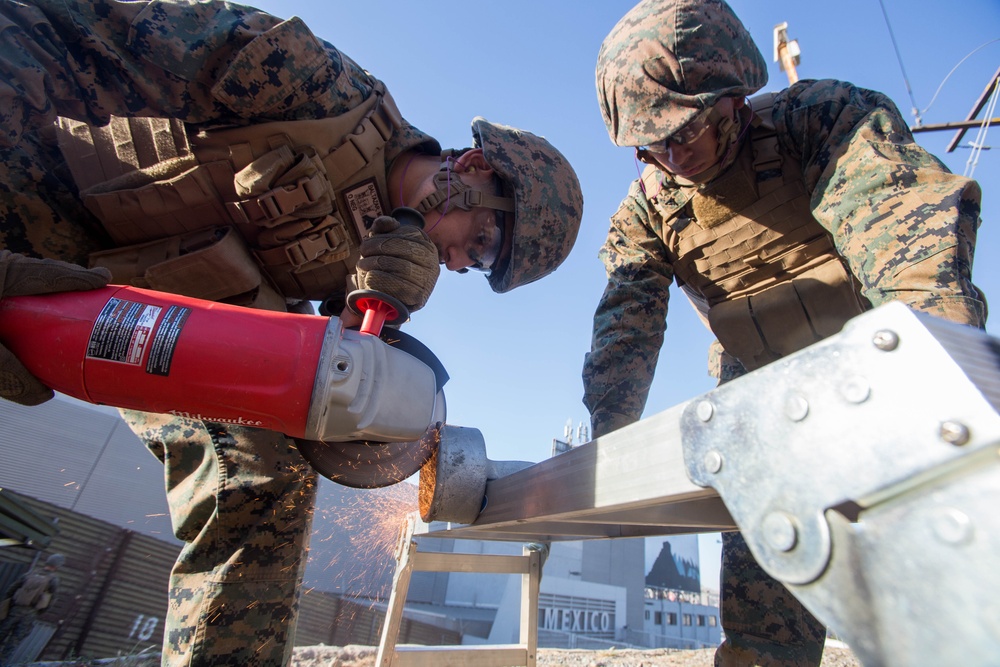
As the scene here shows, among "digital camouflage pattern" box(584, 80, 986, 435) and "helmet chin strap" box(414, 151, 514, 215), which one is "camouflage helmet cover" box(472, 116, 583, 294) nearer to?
"helmet chin strap" box(414, 151, 514, 215)

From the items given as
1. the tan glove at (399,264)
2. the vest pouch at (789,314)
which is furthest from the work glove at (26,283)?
the vest pouch at (789,314)

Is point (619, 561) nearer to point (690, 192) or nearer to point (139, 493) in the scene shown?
point (139, 493)

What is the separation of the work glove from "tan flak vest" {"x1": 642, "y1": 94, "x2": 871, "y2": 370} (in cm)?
258

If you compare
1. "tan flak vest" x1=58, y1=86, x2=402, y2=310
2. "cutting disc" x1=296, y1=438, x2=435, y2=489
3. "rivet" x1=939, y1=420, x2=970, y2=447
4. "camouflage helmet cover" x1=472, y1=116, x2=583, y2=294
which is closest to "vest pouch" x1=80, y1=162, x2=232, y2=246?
"tan flak vest" x1=58, y1=86, x2=402, y2=310

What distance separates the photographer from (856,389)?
1.98ft

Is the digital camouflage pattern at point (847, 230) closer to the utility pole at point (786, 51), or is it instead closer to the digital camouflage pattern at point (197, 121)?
the digital camouflage pattern at point (197, 121)

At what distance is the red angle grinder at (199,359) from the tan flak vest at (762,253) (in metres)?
2.07

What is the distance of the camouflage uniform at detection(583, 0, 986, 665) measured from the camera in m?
1.67

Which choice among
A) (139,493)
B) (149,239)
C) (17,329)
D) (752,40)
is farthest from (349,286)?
(139,493)

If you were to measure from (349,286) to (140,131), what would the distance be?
3.39 ft

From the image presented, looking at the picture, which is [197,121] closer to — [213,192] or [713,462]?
[213,192]

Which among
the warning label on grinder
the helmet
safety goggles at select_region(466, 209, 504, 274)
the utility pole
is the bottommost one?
the warning label on grinder

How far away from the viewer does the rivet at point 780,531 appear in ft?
2.10

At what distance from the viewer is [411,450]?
1.91m
